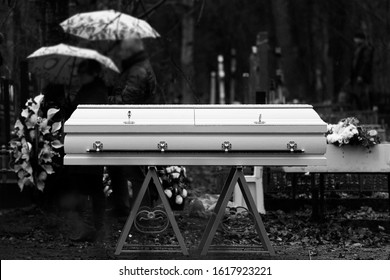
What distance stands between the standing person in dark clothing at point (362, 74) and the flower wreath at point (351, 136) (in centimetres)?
1391

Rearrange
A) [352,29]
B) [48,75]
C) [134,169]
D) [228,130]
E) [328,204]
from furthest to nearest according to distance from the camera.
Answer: [352,29]
[48,75]
[328,204]
[134,169]
[228,130]

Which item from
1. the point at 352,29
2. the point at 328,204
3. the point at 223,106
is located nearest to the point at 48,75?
the point at 328,204

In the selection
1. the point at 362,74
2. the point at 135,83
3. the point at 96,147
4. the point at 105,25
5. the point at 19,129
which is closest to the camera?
the point at 96,147

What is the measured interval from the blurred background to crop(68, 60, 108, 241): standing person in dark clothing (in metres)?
1.76

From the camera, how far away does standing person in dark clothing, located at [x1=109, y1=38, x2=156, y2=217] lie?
12.0 meters

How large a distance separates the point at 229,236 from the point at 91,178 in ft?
4.74

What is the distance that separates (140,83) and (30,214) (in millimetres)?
1890

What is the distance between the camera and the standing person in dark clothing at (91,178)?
10930 mm

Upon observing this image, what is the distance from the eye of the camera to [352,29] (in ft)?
114

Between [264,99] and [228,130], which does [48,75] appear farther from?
[228,130]

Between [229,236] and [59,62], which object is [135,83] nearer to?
[229,236]

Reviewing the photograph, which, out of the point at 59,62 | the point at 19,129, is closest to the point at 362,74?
the point at 59,62

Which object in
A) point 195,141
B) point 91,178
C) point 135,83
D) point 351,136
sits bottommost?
point 91,178

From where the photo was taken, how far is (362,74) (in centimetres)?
2623
